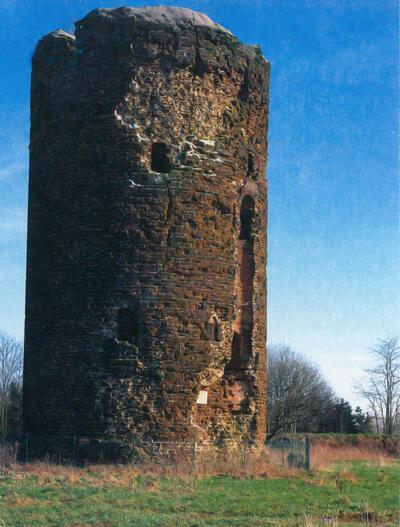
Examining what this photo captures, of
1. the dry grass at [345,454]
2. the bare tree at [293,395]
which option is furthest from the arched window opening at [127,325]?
the bare tree at [293,395]

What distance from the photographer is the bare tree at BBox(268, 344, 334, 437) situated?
1695 inches

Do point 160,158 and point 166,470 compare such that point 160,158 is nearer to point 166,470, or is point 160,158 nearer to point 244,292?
point 244,292

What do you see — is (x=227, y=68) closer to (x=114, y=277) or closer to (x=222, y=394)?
(x=114, y=277)

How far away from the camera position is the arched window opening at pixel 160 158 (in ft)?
57.2

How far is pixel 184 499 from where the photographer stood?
12688mm

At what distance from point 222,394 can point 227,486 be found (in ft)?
11.6

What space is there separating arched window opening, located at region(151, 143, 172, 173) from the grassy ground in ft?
17.6

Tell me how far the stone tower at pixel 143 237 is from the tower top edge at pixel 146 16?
3 cm

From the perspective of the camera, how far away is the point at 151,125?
17.4 metres

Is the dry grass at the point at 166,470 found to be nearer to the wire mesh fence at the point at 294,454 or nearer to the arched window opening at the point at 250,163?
the wire mesh fence at the point at 294,454

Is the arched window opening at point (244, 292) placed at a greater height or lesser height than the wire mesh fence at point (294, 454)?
greater

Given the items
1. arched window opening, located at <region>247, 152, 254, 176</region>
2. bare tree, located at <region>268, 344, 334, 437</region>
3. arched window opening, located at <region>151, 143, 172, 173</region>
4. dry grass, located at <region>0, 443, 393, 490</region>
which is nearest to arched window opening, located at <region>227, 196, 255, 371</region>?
arched window opening, located at <region>247, 152, 254, 176</region>

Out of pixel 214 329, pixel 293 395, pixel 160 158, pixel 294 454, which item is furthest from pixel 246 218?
pixel 293 395

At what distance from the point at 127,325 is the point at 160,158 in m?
3.11
